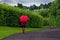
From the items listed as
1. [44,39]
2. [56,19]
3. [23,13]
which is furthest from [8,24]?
[44,39]

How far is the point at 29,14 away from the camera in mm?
29891

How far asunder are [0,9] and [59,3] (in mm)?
9763

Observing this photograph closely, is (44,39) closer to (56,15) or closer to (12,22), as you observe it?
(12,22)

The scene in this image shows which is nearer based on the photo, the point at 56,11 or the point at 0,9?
the point at 0,9

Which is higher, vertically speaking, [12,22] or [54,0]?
[54,0]

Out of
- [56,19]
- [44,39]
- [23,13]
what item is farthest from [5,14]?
[44,39]

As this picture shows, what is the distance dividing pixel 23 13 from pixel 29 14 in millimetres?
843

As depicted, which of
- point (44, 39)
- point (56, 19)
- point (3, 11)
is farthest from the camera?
point (56, 19)

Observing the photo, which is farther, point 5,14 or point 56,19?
point 56,19

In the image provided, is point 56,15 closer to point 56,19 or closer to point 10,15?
point 56,19

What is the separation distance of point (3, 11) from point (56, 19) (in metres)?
9.00

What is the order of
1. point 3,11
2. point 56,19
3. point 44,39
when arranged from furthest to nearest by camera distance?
1. point 56,19
2. point 3,11
3. point 44,39

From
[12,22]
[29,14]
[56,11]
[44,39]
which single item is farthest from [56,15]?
[44,39]

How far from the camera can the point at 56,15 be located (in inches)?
1372
